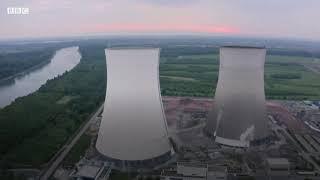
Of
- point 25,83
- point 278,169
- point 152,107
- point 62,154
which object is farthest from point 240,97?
point 25,83

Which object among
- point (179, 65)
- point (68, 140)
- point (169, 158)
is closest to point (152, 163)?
point (169, 158)

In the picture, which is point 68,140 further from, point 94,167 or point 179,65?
point 179,65

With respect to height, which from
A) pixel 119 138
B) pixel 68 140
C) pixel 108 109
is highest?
pixel 108 109

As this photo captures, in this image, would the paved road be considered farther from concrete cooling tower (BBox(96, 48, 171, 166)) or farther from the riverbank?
the riverbank

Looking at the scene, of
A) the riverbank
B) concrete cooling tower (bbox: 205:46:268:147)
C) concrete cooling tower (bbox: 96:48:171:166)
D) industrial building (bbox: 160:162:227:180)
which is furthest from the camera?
the riverbank

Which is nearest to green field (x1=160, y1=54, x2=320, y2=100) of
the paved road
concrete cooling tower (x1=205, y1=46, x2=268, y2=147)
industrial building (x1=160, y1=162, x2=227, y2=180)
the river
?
the paved road

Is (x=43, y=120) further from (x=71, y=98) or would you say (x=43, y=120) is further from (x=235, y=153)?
(x=235, y=153)
